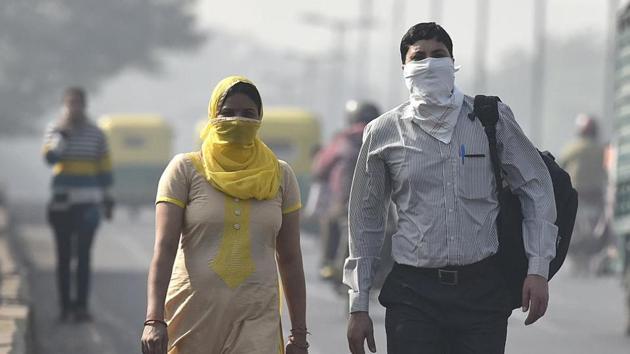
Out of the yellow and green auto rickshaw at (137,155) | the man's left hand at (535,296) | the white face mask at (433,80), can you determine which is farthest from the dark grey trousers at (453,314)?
the yellow and green auto rickshaw at (137,155)

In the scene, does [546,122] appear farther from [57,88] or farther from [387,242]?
[387,242]

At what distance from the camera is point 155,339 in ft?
21.2

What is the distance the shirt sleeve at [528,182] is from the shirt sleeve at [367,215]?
43cm

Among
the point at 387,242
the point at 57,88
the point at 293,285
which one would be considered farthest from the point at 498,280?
the point at 57,88

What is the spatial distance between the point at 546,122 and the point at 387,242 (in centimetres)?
16717

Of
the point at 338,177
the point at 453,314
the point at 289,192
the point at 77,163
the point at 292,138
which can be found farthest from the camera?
the point at 292,138

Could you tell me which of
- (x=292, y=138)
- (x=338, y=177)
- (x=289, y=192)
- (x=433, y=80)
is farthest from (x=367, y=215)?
(x=292, y=138)

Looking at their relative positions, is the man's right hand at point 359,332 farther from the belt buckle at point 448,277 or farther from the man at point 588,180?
the man at point 588,180

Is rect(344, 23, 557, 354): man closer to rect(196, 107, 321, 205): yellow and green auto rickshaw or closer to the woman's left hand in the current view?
the woman's left hand

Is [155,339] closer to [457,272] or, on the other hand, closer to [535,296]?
[457,272]

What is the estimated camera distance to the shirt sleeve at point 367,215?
668 cm

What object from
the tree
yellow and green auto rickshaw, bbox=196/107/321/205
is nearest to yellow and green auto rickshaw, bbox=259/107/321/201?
yellow and green auto rickshaw, bbox=196/107/321/205

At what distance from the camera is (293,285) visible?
686 centimetres

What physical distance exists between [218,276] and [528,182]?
1.09m
